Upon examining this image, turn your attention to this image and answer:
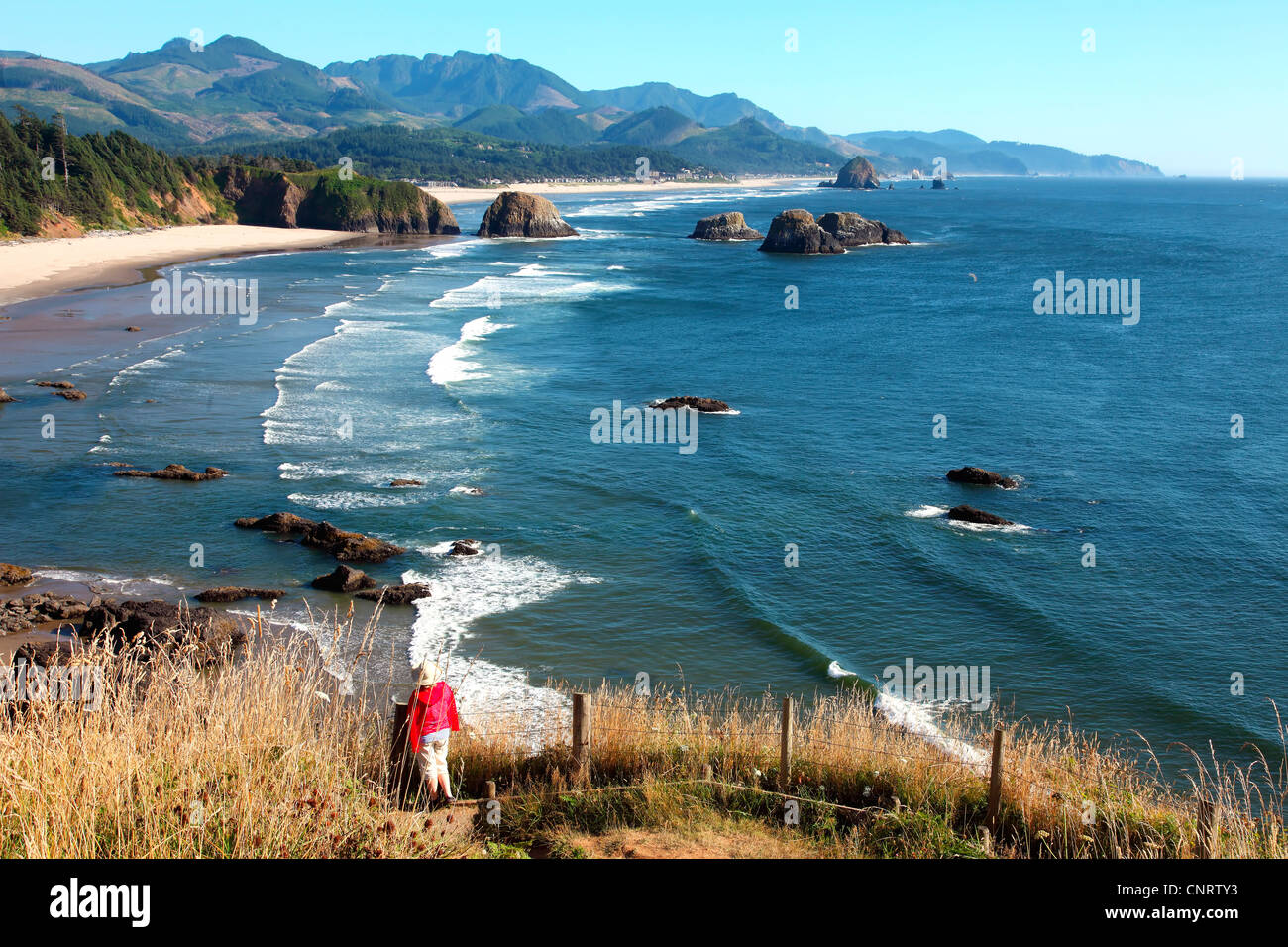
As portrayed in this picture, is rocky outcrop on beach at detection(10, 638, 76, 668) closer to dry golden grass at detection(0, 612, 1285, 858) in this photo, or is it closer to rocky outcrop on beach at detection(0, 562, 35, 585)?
rocky outcrop on beach at detection(0, 562, 35, 585)

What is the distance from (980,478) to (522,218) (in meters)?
97.6

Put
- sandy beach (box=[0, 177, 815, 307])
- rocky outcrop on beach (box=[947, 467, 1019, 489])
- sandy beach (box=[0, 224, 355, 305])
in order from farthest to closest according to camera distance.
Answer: sandy beach (box=[0, 224, 355, 305])
sandy beach (box=[0, 177, 815, 307])
rocky outcrop on beach (box=[947, 467, 1019, 489])

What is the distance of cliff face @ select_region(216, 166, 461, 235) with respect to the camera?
119 metres

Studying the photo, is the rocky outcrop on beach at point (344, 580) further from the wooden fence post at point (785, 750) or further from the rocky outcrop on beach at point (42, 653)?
the wooden fence post at point (785, 750)

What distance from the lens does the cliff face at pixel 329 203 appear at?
119m

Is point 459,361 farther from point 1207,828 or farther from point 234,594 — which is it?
point 1207,828

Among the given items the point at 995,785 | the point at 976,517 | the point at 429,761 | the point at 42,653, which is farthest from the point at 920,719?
the point at 42,653

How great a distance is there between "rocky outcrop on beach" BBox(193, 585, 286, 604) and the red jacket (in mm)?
11371

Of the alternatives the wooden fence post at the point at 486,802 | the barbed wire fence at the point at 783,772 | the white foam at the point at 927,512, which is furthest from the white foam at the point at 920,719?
the white foam at the point at 927,512

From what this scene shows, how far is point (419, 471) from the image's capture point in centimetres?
2873

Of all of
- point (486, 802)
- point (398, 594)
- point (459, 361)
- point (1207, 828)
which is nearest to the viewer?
point (1207, 828)

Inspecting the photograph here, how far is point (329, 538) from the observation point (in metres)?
22.6

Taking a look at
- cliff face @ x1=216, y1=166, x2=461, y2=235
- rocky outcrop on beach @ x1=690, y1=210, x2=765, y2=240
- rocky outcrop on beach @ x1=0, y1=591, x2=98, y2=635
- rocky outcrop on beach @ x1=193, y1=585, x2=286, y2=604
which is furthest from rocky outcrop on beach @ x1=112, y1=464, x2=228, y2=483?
cliff face @ x1=216, y1=166, x2=461, y2=235
